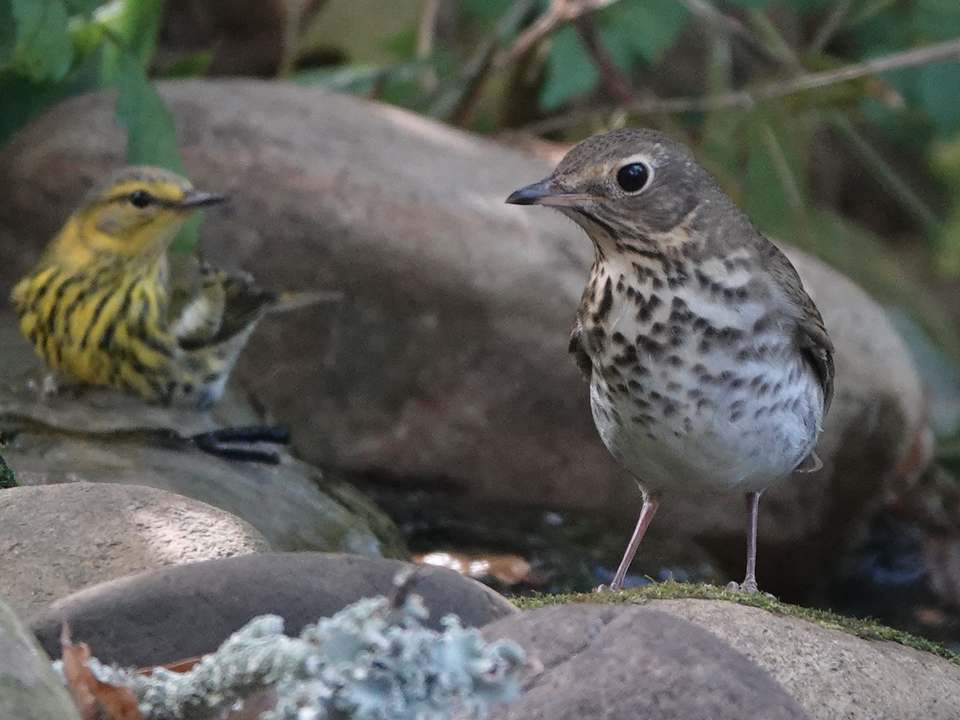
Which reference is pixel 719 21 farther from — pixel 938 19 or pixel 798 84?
pixel 938 19

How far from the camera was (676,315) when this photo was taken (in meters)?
3.49

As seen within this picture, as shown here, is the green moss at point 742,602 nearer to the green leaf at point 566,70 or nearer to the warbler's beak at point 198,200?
the warbler's beak at point 198,200

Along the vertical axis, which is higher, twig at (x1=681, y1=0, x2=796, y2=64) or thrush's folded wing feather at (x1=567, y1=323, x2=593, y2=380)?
twig at (x1=681, y1=0, x2=796, y2=64)

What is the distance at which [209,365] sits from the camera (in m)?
5.46

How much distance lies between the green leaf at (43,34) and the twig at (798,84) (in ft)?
11.2

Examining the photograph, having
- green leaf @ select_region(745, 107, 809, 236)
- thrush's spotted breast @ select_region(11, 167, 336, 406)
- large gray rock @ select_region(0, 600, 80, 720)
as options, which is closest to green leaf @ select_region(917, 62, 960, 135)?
green leaf @ select_region(745, 107, 809, 236)

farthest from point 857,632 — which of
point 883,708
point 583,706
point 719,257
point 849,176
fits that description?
point 849,176

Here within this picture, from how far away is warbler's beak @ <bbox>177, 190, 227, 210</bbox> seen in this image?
5.10 metres

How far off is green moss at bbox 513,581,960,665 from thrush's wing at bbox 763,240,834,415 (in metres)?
0.75

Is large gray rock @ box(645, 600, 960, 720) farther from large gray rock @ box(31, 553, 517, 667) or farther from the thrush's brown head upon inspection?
the thrush's brown head

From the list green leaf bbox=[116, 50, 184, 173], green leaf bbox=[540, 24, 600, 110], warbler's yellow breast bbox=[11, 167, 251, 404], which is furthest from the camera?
green leaf bbox=[540, 24, 600, 110]

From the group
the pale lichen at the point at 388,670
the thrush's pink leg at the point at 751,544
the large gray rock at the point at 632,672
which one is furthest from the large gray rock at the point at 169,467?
the pale lichen at the point at 388,670

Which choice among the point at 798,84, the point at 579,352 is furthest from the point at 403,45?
the point at 579,352

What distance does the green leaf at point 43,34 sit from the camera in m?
4.85
